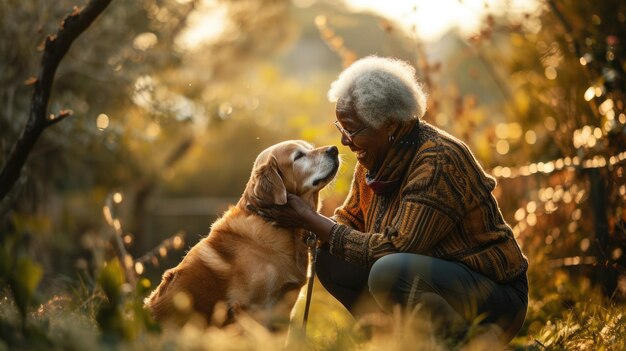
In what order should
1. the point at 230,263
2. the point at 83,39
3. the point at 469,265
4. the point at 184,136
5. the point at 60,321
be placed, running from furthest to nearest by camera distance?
1. the point at 184,136
2. the point at 83,39
3. the point at 230,263
4. the point at 469,265
5. the point at 60,321

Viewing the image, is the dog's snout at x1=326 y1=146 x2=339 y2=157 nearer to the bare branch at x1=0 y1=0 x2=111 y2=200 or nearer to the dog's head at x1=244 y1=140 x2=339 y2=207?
the dog's head at x1=244 y1=140 x2=339 y2=207

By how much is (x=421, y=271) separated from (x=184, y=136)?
9623mm

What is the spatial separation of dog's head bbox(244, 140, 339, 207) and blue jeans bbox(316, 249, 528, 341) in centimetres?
78

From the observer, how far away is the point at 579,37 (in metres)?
5.84

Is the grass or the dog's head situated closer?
the grass

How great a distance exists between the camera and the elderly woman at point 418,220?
371cm

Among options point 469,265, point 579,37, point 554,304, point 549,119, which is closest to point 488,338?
point 469,265

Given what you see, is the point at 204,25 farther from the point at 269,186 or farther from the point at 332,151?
the point at 269,186

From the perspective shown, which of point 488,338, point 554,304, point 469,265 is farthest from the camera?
point 554,304

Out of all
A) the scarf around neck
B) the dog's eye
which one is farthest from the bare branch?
the scarf around neck

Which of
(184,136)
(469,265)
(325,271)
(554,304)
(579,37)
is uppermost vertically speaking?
(579,37)

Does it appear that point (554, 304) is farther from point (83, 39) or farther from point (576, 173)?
point (83, 39)

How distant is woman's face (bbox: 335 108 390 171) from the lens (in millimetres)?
3957

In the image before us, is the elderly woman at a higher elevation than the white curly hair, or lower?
lower
